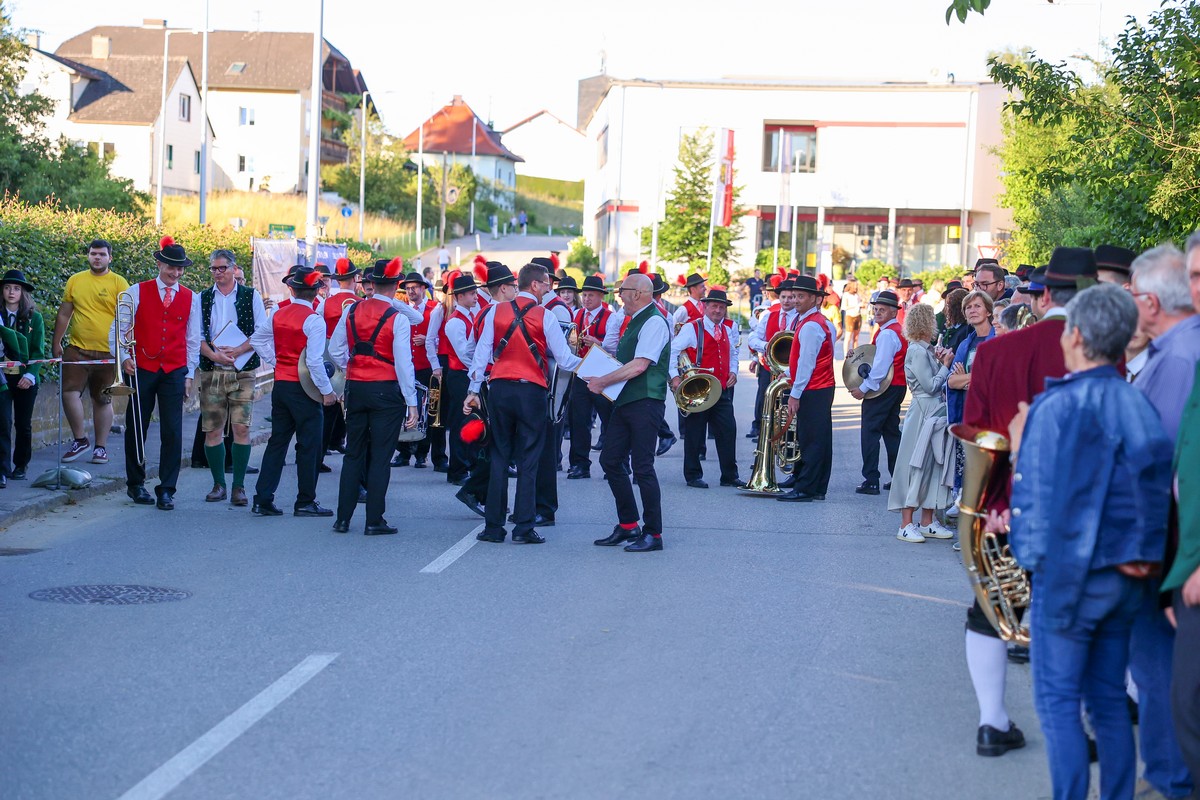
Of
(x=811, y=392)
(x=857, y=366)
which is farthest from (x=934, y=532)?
(x=857, y=366)

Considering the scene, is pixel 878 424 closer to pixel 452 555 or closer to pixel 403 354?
pixel 403 354

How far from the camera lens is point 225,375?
1191 centimetres

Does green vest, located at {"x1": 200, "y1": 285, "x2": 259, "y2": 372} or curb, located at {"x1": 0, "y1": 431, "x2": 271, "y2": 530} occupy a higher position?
green vest, located at {"x1": 200, "y1": 285, "x2": 259, "y2": 372}

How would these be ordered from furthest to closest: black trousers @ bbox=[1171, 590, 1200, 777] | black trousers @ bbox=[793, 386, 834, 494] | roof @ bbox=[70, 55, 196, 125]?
roof @ bbox=[70, 55, 196, 125], black trousers @ bbox=[793, 386, 834, 494], black trousers @ bbox=[1171, 590, 1200, 777]

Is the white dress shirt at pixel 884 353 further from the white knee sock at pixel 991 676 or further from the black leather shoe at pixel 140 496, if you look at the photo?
the white knee sock at pixel 991 676

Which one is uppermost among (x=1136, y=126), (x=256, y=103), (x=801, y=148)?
(x=256, y=103)

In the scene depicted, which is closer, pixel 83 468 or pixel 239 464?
pixel 239 464

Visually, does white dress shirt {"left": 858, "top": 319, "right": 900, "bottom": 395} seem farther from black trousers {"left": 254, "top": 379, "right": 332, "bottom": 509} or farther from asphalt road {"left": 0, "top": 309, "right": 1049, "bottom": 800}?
black trousers {"left": 254, "top": 379, "right": 332, "bottom": 509}

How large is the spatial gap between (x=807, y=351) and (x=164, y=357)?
18.1 ft

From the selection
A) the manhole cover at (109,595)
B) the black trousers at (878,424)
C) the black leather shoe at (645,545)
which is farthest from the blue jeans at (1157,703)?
the black trousers at (878,424)

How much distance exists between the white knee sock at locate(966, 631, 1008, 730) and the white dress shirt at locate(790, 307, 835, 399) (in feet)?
22.9

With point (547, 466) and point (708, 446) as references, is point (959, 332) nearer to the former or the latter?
point (547, 466)

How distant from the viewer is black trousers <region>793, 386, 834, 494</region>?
496 inches

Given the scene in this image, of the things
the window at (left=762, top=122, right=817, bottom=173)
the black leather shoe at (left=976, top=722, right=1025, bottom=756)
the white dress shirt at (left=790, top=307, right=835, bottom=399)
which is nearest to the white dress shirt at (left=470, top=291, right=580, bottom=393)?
the white dress shirt at (left=790, top=307, right=835, bottom=399)
